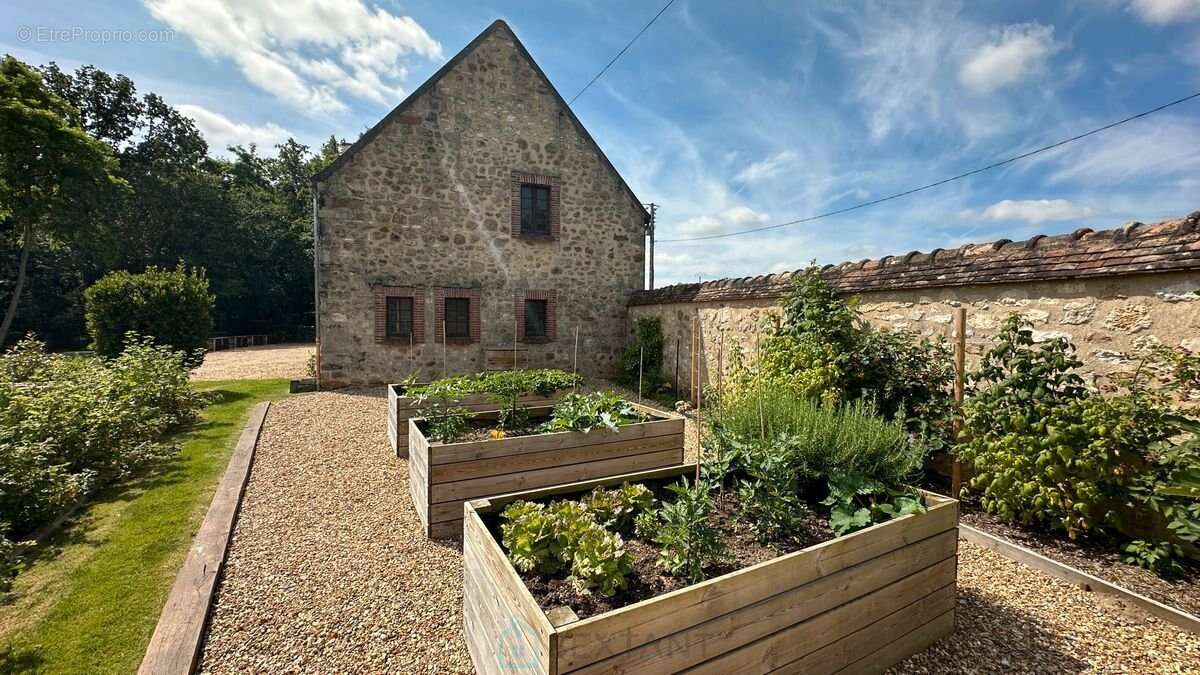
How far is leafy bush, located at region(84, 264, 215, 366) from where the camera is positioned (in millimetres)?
8242

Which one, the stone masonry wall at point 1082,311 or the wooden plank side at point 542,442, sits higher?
the stone masonry wall at point 1082,311

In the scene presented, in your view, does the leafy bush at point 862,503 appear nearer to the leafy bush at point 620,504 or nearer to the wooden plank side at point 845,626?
the wooden plank side at point 845,626

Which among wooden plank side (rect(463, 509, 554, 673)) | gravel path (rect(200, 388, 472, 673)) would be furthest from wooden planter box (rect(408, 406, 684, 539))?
wooden plank side (rect(463, 509, 554, 673))

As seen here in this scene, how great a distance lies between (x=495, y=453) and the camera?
3680mm

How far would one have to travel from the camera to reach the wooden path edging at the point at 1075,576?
8.16 ft

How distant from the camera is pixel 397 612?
8.82 feet

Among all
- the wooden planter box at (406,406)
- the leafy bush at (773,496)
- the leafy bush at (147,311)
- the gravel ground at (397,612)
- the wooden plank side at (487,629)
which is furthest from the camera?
the leafy bush at (147,311)

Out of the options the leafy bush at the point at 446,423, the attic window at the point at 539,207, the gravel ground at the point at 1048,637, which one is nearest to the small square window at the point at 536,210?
the attic window at the point at 539,207

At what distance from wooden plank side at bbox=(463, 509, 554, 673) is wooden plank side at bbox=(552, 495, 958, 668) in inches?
3.5

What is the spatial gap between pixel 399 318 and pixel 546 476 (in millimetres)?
7213

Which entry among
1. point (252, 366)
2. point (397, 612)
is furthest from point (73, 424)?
point (252, 366)

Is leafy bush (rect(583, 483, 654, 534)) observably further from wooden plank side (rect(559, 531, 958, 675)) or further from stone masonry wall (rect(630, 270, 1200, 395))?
stone masonry wall (rect(630, 270, 1200, 395))

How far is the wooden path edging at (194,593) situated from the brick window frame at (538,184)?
733cm

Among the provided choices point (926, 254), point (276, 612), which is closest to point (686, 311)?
point (926, 254)
